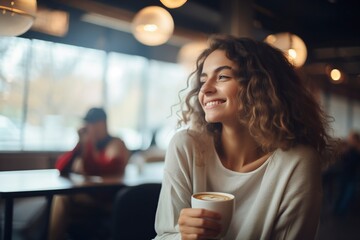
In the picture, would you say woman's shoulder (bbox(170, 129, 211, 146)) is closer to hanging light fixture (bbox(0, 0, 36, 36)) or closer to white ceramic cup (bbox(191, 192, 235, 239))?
white ceramic cup (bbox(191, 192, 235, 239))

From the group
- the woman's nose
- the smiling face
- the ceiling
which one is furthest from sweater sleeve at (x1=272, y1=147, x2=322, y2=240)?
the ceiling

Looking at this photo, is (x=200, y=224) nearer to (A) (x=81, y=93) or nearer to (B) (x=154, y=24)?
(B) (x=154, y=24)

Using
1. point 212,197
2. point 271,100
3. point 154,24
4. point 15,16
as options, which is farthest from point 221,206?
point 154,24

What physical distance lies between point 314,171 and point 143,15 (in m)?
2.43

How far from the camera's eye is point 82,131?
323 centimetres

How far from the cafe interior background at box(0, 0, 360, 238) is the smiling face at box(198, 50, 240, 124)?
193cm

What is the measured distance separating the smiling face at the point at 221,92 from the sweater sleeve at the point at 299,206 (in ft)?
1.11

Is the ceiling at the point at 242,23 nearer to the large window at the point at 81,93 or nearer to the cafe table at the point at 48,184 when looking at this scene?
the large window at the point at 81,93

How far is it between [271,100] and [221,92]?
0.23 metres

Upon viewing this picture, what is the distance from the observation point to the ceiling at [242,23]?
443 cm

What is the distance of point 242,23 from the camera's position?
4.30 meters

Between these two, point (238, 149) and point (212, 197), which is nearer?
point (212, 197)

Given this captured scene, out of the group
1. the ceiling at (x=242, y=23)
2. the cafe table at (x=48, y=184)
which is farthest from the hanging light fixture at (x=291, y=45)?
the cafe table at (x=48, y=184)

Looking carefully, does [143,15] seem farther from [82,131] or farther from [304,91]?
[304,91]
